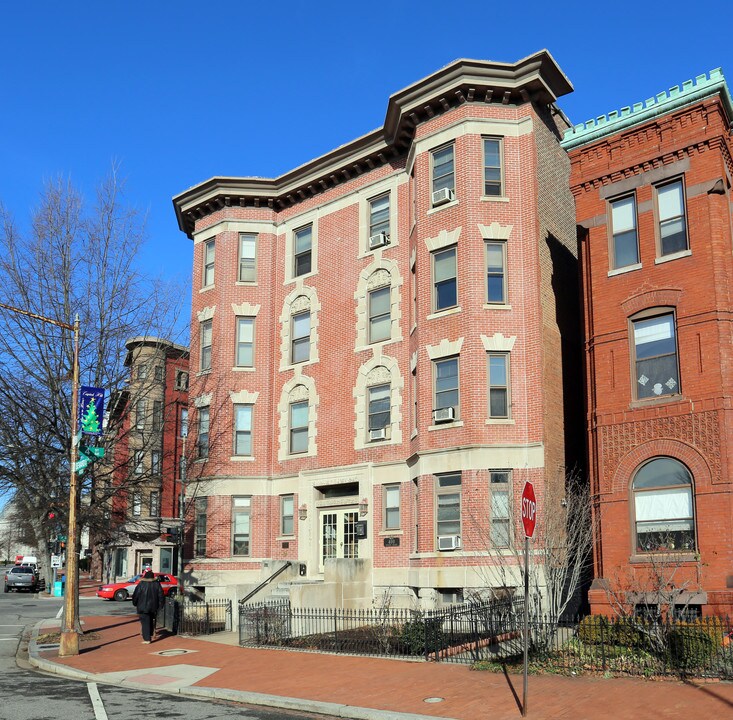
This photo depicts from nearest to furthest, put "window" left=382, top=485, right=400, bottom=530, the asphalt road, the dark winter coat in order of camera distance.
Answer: the asphalt road < the dark winter coat < "window" left=382, top=485, right=400, bottom=530

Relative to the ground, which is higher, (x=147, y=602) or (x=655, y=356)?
(x=655, y=356)

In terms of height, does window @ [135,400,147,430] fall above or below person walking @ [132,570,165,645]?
above

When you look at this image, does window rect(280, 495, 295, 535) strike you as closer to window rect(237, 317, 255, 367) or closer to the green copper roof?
window rect(237, 317, 255, 367)

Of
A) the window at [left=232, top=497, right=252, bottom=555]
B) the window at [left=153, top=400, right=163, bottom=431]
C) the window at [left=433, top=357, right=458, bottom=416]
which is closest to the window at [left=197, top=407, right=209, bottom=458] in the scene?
the window at [left=232, top=497, right=252, bottom=555]

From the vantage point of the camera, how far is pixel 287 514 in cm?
2902

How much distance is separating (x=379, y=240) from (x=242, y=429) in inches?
337

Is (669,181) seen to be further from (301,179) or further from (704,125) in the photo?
(301,179)

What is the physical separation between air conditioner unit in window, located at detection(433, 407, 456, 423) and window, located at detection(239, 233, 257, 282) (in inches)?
436

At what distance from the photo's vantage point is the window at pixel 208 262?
31984mm

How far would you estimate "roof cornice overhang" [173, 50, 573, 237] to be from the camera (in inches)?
944

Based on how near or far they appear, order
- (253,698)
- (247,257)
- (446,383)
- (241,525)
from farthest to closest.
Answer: (247,257)
(241,525)
(446,383)
(253,698)

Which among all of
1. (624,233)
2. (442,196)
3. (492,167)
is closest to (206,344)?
(442,196)

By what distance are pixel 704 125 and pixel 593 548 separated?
10568 mm

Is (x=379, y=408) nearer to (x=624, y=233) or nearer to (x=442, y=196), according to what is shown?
(x=442, y=196)
